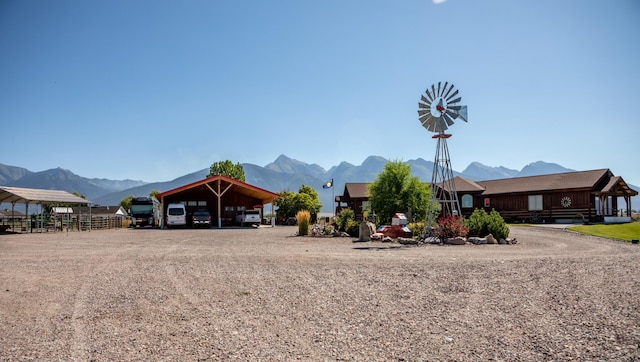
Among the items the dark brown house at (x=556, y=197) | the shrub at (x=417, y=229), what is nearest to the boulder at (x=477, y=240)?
the shrub at (x=417, y=229)

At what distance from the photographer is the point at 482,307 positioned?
7.36 m

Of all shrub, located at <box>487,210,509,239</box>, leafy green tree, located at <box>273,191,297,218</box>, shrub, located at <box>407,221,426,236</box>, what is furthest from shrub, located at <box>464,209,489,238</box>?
leafy green tree, located at <box>273,191,297,218</box>

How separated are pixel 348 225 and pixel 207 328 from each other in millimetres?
20437

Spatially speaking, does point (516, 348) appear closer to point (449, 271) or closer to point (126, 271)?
point (449, 271)

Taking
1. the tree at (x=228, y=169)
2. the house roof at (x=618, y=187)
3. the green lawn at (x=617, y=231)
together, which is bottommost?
the green lawn at (x=617, y=231)

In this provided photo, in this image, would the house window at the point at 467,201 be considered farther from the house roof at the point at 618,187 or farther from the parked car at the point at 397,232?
the parked car at the point at 397,232

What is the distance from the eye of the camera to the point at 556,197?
130ft

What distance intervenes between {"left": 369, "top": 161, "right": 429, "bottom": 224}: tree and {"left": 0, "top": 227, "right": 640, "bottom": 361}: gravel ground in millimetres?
16050

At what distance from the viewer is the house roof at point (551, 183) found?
124ft

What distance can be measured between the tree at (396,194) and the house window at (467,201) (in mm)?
19295

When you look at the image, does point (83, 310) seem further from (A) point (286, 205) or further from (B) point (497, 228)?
(A) point (286, 205)

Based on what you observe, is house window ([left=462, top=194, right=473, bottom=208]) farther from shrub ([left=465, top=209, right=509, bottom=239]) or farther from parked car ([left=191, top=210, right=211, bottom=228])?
parked car ([left=191, top=210, right=211, bottom=228])

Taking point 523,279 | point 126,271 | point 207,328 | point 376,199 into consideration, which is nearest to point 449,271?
point 523,279

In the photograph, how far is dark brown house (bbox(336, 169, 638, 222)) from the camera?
3728cm
